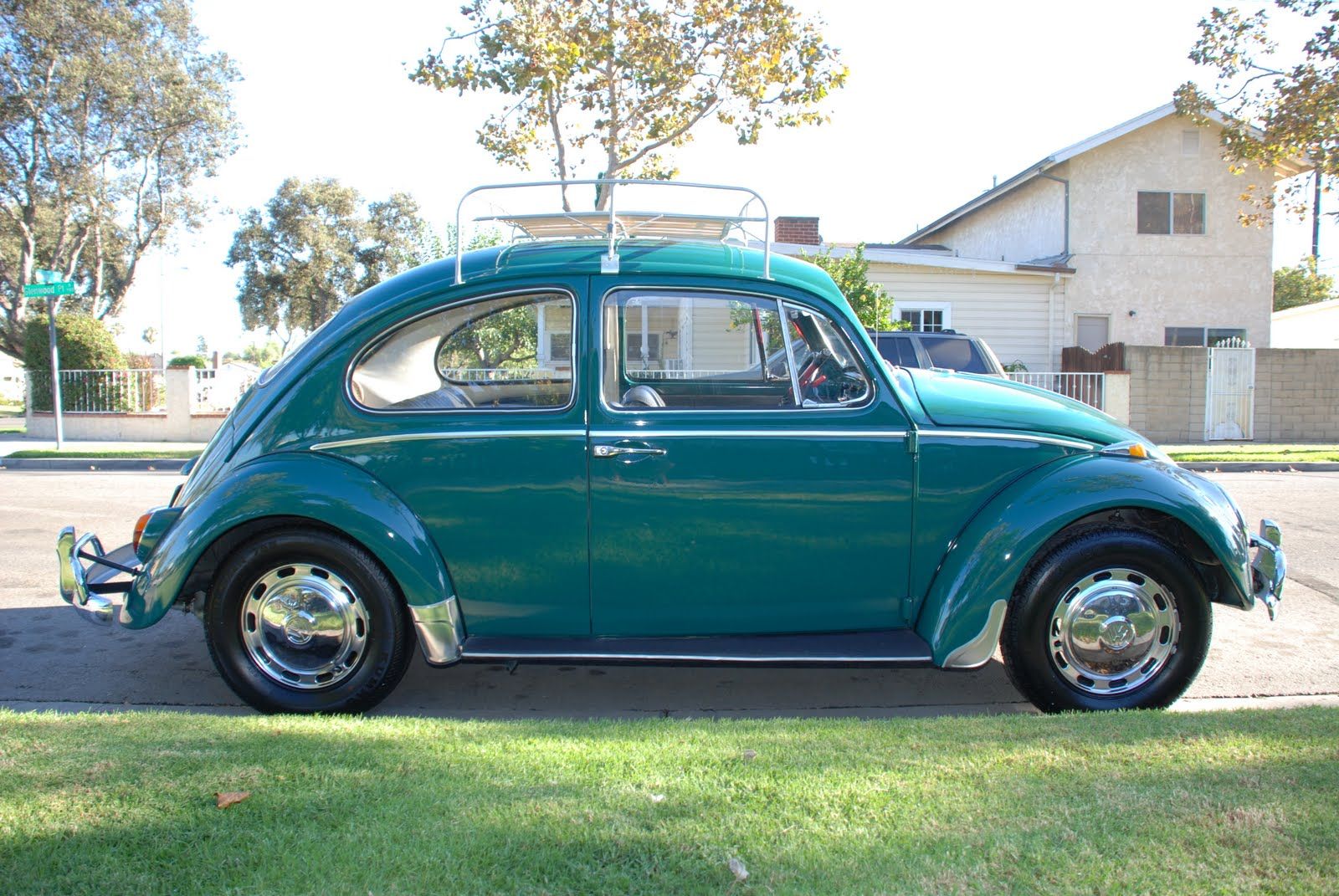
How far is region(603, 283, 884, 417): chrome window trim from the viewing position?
394 cm

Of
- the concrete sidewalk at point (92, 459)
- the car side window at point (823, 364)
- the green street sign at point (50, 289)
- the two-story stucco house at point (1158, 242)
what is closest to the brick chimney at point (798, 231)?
the two-story stucco house at point (1158, 242)

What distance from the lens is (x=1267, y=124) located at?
16.8 metres

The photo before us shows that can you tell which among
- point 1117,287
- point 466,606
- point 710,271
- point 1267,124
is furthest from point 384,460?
point 1117,287

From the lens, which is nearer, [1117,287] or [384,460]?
[384,460]

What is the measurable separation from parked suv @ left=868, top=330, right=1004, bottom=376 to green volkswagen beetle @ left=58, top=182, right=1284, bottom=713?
327 inches

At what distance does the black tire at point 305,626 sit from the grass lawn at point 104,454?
12511 mm

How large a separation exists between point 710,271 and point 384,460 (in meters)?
1.62

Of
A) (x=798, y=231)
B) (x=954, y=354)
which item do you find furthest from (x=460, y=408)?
(x=798, y=231)

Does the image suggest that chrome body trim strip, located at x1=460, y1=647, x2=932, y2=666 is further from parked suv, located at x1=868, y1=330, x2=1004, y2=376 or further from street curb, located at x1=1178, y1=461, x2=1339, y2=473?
street curb, located at x1=1178, y1=461, x2=1339, y2=473

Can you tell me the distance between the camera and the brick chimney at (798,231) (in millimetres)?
20844

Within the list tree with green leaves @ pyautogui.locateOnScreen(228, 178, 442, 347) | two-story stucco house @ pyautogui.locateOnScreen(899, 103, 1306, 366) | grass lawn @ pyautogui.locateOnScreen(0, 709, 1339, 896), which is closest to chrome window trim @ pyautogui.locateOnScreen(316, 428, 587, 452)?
grass lawn @ pyautogui.locateOnScreen(0, 709, 1339, 896)

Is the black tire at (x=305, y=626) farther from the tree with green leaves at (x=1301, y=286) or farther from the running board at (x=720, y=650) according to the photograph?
the tree with green leaves at (x=1301, y=286)

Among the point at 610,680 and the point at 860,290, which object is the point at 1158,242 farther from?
the point at 610,680

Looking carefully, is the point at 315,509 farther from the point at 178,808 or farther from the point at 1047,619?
the point at 1047,619
